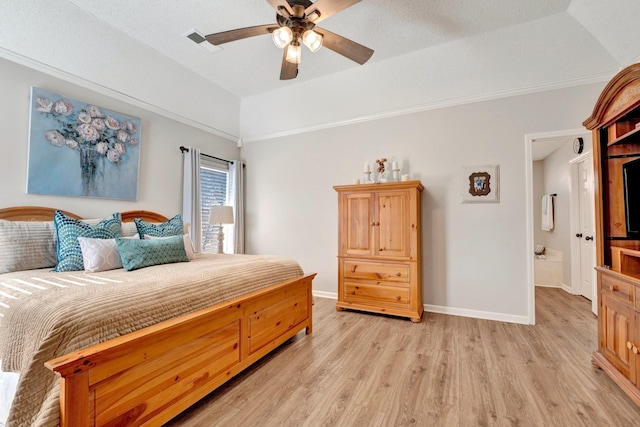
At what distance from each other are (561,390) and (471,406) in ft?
2.31

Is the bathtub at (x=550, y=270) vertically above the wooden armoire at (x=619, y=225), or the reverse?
the wooden armoire at (x=619, y=225)

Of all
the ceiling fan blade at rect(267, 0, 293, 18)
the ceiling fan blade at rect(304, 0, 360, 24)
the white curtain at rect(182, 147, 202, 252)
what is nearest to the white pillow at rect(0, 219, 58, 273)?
the white curtain at rect(182, 147, 202, 252)

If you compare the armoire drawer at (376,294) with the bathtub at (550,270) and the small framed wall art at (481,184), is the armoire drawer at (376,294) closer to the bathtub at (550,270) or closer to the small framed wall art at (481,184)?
the small framed wall art at (481,184)

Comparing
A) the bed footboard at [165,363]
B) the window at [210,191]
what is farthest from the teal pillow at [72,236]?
the window at [210,191]

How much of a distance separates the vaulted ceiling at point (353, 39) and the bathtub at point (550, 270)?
3.26 meters

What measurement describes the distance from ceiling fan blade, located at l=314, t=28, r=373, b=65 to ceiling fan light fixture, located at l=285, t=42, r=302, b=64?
0.19m

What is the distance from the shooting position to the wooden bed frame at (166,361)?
115cm

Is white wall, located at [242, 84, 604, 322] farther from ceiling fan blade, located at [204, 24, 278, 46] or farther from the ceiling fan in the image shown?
ceiling fan blade, located at [204, 24, 278, 46]

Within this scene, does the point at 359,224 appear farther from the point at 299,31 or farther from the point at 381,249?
the point at 299,31

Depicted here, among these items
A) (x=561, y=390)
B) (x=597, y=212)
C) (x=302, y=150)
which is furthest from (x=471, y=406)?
(x=302, y=150)

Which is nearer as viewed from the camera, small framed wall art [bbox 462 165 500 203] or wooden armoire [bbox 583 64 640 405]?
wooden armoire [bbox 583 64 640 405]

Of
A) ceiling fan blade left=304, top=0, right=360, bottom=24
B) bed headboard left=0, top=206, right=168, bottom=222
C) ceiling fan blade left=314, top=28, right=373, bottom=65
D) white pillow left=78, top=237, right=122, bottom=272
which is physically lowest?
white pillow left=78, top=237, right=122, bottom=272

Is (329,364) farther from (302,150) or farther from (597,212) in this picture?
(302,150)

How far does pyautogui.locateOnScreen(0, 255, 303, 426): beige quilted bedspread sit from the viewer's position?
1.13 meters
